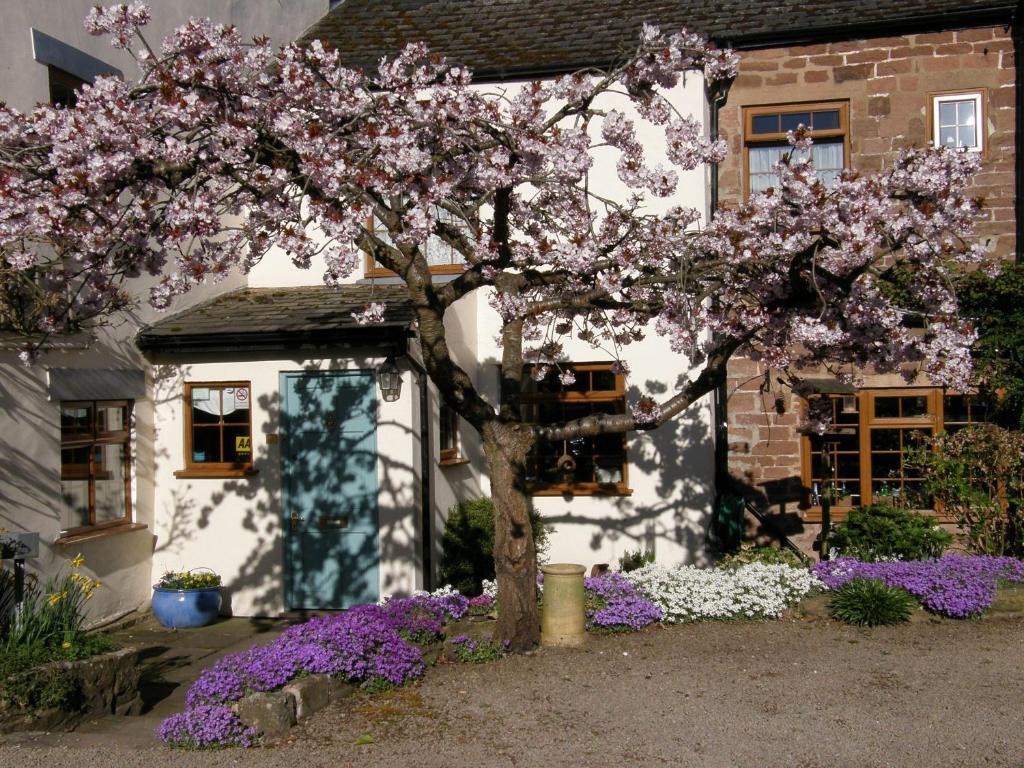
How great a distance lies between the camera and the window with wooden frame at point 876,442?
12.5 meters

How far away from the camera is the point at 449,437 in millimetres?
12602

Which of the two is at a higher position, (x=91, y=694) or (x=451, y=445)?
(x=451, y=445)

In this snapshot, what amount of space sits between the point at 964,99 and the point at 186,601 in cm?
1031

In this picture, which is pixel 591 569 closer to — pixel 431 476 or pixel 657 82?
pixel 431 476

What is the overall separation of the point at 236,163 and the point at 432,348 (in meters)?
2.07

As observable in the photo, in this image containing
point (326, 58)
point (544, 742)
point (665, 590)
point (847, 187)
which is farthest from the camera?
point (665, 590)

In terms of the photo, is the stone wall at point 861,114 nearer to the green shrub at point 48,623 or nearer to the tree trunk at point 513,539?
the tree trunk at point 513,539

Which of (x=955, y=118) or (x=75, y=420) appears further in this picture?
(x=955, y=118)

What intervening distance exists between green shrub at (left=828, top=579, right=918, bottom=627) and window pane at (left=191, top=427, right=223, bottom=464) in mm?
6632

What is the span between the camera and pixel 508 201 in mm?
8211

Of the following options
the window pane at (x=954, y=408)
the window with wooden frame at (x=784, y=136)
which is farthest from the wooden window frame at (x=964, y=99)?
the window pane at (x=954, y=408)

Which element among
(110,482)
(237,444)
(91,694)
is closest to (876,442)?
(237,444)

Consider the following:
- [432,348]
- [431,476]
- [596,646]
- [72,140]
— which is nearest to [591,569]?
[431,476]

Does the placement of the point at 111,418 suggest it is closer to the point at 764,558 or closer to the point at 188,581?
the point at 188,581
